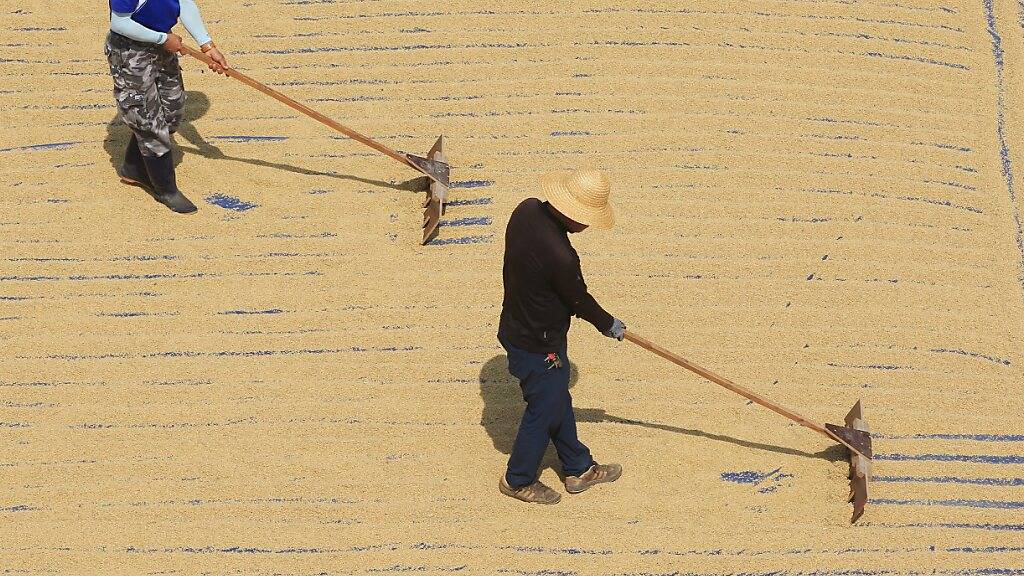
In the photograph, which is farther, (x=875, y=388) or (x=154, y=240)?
(x=154, y=240)

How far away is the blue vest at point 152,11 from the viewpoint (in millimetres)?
5473

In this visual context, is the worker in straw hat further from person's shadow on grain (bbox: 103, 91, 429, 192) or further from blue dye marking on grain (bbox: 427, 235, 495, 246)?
person's shadow on grain (bbox: 103, 91, 429, 192)

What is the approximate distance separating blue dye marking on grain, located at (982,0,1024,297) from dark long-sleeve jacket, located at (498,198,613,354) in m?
2.85

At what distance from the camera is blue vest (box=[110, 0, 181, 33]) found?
5473 millimetres

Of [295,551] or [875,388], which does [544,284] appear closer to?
[295,551]

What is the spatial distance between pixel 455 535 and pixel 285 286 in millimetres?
1740

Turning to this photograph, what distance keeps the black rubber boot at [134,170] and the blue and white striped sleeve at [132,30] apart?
768 millimetres

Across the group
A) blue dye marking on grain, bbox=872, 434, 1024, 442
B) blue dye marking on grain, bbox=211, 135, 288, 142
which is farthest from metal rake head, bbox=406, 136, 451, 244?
blue dye marking on grain, bbox=872, 434, 1024, 442

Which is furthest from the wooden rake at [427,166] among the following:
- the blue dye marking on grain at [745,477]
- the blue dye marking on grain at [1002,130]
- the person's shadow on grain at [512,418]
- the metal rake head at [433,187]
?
the blue dye marking on grain at [1002,130]

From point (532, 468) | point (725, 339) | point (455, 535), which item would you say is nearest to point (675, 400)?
point (725, 339)

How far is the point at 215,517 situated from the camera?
16.1 ft

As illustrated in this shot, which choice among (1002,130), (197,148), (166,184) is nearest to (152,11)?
(166,184)

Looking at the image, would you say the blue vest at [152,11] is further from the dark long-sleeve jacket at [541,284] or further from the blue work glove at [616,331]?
the blue work glove at [616,331]

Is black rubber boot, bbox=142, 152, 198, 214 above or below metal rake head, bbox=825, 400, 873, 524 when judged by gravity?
above
